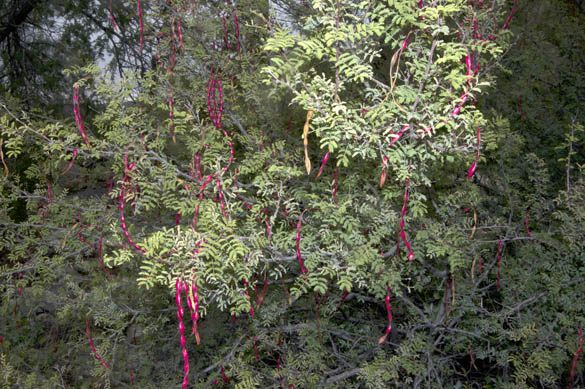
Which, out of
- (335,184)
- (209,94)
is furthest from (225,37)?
(335,184)

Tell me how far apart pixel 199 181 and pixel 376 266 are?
1019 millimetres

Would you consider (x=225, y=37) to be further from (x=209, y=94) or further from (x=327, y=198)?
(x=327, y=198)

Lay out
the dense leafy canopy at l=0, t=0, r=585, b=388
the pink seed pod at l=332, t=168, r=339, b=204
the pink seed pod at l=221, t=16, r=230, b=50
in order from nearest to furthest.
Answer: the dense leafy canopy at l=0, t=0, r=585, b=388
the pink seed pod at l=332, t=168, r=339, b=204
the pink seed pod at l=221, t=16, r=230, b=50

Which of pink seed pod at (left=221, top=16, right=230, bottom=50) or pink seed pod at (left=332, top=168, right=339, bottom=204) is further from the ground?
pink seed pod at (left=221, top=16, right=230, bottom=50)

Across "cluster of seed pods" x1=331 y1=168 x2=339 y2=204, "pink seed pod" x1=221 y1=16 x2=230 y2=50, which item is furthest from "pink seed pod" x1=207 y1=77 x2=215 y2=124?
"cluster of seed pods" x1=331 y1=168 x2=339 y2=204

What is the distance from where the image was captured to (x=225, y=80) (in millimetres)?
2855

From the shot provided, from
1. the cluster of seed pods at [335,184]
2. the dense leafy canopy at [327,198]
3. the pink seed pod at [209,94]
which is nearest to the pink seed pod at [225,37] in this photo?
the dense leafy canopy at [327,198]

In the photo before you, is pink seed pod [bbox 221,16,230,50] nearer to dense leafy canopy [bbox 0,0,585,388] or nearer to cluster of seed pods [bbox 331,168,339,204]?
dense leafy canopy [bbox 0,0,585,388]

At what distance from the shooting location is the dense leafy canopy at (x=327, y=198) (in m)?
1.92

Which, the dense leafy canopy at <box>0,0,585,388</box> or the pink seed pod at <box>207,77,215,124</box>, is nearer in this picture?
the dense leafy canopy at <box>0,0,585,388</box>

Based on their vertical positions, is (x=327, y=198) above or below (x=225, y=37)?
below

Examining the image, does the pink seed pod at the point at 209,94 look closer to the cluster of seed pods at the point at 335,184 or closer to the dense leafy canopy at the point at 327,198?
the dense leafy canopy at the point at 327,198

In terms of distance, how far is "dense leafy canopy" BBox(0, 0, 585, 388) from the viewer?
1923mm

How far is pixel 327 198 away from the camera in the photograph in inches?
102
